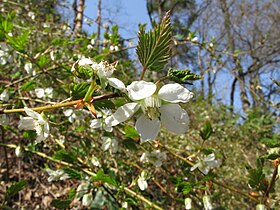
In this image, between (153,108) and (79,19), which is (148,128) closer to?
(153,108)

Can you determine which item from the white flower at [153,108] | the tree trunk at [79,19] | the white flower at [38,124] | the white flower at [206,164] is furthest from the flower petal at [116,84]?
the tree trunk at [79,19]

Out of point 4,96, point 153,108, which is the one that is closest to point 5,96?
point 4,96

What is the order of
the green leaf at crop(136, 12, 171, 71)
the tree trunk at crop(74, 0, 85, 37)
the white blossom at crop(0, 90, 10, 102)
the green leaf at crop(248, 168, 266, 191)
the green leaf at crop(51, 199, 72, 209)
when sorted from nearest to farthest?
1. the green leaf at crop(136, 12, 171, 71)
2. the green leaf at crop(248, 168, 266, 191)
3. the green leaf at crop(51, 199, 72, 209)
4. the white blossom at crop(0, 90, 10, 102)
5. the tree trunk at crop(74, 0, 85, 37)

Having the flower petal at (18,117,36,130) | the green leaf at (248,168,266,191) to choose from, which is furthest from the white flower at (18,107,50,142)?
the green leaf at (248,168,266,191)

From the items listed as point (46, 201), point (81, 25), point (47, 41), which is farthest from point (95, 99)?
point (81, 25)

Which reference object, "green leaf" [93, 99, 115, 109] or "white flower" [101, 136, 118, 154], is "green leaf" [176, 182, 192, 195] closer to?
"white flower" [101, 136, 118, 154]

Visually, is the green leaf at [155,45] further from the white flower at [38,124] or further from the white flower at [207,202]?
the white flower at [207,202]

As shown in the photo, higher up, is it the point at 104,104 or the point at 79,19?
the point at 79,19
